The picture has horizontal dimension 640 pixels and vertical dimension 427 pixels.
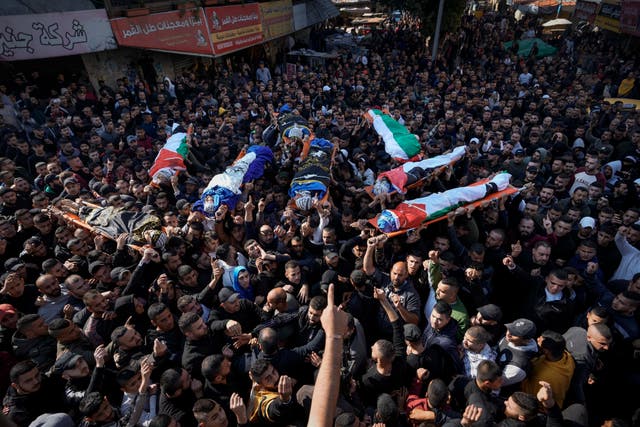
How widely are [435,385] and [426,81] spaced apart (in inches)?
459

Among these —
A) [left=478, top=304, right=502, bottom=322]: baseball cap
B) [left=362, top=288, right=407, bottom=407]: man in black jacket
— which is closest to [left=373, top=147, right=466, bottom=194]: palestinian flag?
[left=478, top=304, right=502, bottom=322]: baseball cap

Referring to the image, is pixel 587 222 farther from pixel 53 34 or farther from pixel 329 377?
pixel 53 34

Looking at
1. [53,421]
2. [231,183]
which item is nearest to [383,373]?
[53,421]

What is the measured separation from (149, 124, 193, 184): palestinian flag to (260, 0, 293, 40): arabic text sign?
10835 millimetres

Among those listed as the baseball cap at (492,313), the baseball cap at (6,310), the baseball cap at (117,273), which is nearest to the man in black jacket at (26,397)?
the baseball cap at (6,310)

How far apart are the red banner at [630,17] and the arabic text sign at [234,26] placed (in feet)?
49.7

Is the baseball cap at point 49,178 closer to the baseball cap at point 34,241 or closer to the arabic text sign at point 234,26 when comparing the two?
the baseball cap at point 34,241

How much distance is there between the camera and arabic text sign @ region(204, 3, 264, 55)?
41.2 feet

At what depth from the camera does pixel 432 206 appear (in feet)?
14.7

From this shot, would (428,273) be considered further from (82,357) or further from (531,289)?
(82,357)

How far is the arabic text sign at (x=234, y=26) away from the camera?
12.5 meters

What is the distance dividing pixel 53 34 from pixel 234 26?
21.9 ft

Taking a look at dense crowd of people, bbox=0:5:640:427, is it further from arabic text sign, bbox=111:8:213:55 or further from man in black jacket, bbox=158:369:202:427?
arabic text sign, bbox=111:8:213:55

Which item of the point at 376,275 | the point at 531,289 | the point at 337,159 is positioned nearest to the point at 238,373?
the point at 376,275
